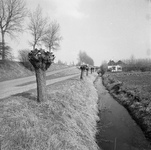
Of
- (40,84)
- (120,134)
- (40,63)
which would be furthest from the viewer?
(120,134)

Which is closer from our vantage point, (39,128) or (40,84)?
(39,128)

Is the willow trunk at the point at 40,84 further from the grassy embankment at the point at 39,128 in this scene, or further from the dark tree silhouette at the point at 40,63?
the grassy embankment at the point at 39,128

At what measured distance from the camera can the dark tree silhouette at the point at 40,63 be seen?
192 inches

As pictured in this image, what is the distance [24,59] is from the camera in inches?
885

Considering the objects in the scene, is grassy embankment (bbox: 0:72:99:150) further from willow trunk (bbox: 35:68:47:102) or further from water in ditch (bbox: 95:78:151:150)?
water in ditch (bbox: 95:78:151:150)

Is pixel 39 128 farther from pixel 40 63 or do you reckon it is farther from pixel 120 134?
pixel 120 134

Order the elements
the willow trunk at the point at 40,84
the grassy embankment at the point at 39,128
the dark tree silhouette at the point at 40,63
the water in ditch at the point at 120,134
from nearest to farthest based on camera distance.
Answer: the grassy embankment at the point at 39,128
the dark tree silhouette at the point at 40,63
the water in ditch at the point at 120,134
the willow trunk at the point at 40,84

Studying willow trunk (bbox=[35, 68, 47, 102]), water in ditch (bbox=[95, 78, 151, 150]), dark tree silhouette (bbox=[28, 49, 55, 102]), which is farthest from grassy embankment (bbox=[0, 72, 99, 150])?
water in ditch (bbox=[95, 78, 151, 150])

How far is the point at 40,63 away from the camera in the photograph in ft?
16.3

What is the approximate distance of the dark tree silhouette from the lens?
16.0 feet

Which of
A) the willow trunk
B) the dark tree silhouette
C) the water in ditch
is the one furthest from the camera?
the willow trunk

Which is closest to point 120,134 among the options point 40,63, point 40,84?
point 40,84

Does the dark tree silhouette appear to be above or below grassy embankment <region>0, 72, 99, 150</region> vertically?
above

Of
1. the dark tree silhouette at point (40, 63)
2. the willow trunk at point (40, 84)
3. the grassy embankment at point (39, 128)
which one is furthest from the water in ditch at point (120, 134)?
the dark tree silhouette at point (40, 63)
